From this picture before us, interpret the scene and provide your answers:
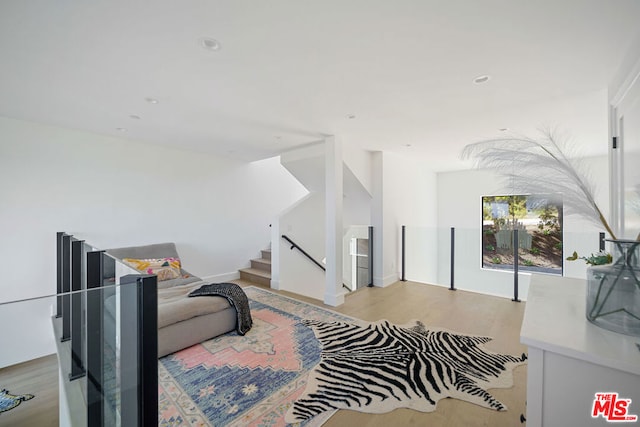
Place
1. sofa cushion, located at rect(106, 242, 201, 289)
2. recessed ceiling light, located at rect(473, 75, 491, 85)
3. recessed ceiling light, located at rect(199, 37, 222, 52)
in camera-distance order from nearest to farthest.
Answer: recessed ceiling light, located at rect(199, 37, 222, 52), recessed ceiling light, located at rect(473, 75, 491, 85), sofa cushion, located at rect(106, 242, 201, 289)

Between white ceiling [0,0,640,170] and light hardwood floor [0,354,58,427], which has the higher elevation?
white ceiling [0,0,640,170]

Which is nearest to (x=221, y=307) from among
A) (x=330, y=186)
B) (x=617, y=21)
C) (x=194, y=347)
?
(x=194, y=347)

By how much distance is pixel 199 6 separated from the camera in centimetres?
137

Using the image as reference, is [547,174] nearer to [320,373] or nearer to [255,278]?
[320,373]

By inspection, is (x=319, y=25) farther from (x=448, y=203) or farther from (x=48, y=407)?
(x=448, y=203)

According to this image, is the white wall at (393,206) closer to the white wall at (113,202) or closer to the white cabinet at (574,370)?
the white wall at (113,202)

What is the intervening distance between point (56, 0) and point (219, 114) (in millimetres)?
1555

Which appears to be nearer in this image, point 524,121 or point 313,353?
point 313,353

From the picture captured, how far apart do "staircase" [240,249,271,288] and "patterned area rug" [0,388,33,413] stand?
3111mm

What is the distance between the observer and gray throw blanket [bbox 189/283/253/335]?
282 centimetres

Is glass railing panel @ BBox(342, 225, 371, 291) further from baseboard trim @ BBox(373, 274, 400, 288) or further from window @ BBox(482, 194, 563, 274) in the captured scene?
window @ BBox(482, 194, 563, 274)

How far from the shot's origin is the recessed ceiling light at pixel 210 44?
1.64m

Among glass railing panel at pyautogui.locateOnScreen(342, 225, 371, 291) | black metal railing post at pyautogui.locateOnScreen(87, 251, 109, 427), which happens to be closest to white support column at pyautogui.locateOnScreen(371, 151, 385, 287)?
glass railing panel at pyautogui.locateOnScreen(342, 225, 371, 291)

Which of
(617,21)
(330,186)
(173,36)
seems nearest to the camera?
(617,21)
